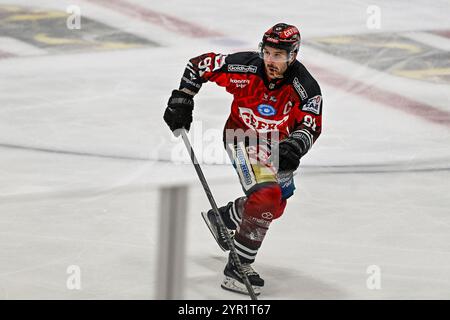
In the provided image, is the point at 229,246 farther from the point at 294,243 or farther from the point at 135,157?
the point at 135,157

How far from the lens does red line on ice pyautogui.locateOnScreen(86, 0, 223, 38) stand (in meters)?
8.32

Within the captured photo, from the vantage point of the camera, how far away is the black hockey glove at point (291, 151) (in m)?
4.39

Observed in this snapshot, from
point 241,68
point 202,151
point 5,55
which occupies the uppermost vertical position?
point 241,68

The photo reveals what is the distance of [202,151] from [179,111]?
1.59 m

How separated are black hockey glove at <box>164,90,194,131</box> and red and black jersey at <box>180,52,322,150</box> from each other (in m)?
0.05

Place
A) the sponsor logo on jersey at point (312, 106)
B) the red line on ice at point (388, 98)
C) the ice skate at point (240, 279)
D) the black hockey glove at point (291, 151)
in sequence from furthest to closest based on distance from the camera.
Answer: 1. the red line on ice at point (388, 98)
2. the sponsor logo on jersey at point (312, 106)
3. the black hockey glove at point (291, 151)
4. the ice skate at point (240, 279)

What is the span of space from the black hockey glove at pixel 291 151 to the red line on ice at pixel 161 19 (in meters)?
3.87

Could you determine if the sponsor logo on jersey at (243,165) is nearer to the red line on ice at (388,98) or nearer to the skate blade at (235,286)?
the skate blade at (235,286)

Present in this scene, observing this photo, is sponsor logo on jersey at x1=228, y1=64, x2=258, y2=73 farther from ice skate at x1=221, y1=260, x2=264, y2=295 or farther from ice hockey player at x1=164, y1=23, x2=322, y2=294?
ice skate at x1=221, y1=260, x2=264, y2=295

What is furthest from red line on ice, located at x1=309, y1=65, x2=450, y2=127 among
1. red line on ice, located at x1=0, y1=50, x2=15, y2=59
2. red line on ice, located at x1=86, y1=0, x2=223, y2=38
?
red line on ice, located at x1=0, y1=50, x2=15, y2=59

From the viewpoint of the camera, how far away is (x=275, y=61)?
4566 mm

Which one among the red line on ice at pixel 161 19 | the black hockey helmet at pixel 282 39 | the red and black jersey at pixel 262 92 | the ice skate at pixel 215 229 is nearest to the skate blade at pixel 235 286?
the ice skate at pixel 215 229

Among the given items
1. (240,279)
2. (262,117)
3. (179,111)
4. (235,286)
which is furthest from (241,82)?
(235,286)

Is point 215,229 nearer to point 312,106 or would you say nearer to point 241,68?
point 312,106
